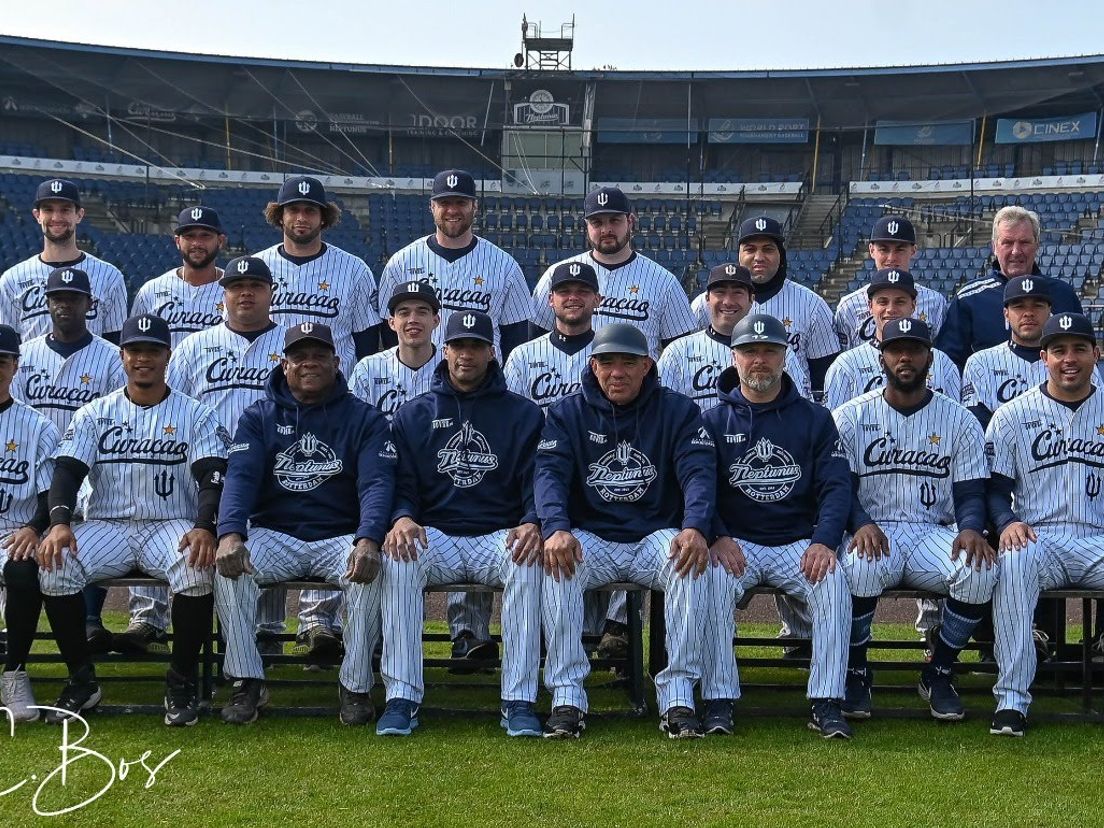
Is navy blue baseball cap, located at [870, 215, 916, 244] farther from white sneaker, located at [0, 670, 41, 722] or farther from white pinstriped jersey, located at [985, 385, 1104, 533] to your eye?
white sneaker, located at [0, 670, 41, 722]

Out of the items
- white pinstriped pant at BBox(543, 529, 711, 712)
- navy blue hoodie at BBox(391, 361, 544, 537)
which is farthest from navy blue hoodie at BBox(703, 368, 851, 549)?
navy blue hoodie at BBox(391, 361, 544, 537)

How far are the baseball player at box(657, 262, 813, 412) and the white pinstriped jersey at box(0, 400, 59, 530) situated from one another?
2.74m

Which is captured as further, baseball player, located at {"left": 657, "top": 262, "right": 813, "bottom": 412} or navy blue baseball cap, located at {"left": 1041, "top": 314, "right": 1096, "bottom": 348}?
baseball player, located at {"left": 657, "top": 262, "right": 813, "bottom": 412}

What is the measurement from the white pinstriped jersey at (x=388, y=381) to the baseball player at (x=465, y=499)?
24.5 inches

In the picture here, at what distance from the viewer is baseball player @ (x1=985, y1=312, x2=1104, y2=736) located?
5.02 m

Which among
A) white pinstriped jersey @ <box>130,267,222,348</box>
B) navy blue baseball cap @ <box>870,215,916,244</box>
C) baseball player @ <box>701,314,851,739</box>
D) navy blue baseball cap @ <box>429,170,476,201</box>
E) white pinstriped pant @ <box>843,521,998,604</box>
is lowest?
white pinstriped pant @ <box>843,521,998,604</box>

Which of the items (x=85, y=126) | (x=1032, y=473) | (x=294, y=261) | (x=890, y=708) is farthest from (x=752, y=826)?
(x=85, y=126)

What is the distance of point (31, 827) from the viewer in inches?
138

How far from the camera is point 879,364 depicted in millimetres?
5922

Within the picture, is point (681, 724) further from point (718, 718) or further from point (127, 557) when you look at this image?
point (127, 557)

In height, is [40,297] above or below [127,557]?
above

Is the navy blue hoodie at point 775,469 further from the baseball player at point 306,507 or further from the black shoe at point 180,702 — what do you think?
the black shoe at point 180,702

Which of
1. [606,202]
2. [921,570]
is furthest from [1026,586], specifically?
[606,202]

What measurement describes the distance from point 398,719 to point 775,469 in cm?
175
